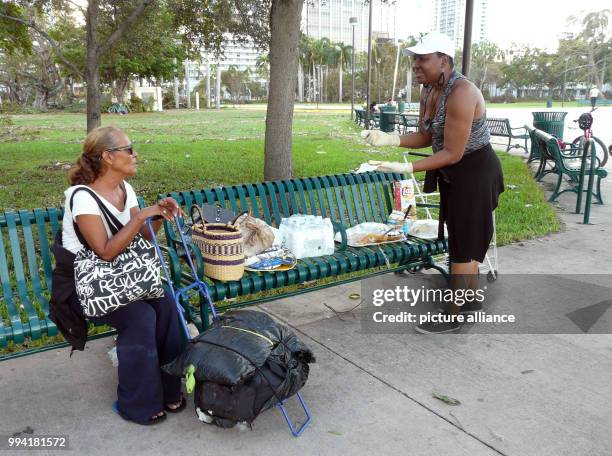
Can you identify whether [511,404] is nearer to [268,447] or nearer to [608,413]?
[608,413]

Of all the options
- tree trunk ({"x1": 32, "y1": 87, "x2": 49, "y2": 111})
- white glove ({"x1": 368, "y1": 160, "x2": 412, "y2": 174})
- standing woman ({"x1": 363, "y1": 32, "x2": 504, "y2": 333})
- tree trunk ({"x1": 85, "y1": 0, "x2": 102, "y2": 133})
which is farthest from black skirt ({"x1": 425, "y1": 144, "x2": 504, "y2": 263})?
tree trunk ({"x1": 32, "y1": 87, "x2": 49, "y2": 111})

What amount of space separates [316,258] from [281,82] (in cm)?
272

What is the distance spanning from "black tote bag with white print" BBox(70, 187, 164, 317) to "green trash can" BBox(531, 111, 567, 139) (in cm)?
1106

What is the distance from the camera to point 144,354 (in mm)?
2744

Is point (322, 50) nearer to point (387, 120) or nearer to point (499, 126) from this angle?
point (387, 120)

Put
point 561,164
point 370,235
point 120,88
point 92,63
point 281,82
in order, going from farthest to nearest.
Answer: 1. point 120,88
2. point 92,63
3. point 561,164
4. point 281,82
5. point 370,235

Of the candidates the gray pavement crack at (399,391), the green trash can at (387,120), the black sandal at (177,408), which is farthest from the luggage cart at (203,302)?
the green trash can at (387,120)

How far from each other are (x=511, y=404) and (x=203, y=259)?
73.5 inches

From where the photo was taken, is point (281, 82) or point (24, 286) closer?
point (24, 286)

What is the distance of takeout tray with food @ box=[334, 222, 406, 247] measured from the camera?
13.8 feet

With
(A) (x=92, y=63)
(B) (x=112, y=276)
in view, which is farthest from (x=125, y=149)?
(A) (x=92, y=63)

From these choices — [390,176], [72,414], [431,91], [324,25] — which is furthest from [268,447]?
[324,25]

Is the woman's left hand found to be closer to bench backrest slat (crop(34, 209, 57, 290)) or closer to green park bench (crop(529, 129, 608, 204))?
bench backrest slat (crop(34, 209, 57, 290))

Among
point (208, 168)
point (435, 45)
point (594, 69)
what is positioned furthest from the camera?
point (594, 69)
